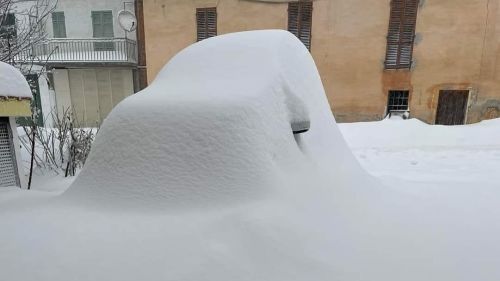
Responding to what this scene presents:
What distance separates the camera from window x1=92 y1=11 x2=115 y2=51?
15.0m

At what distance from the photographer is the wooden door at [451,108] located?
1208cm

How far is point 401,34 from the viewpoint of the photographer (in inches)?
468

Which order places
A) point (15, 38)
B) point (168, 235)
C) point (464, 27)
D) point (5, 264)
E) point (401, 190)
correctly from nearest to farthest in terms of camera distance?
1. point (5, 264)
2. point (168, 235)
3. point (401, 190)
4. point (15, 38)
5. point (464, 27)

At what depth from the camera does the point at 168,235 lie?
5.92 ft

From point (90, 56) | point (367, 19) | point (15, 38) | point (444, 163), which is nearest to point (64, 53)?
point (90, 56)

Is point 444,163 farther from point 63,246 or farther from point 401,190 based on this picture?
point 63,246

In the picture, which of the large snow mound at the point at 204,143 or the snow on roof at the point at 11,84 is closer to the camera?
the large snow mound at the point at 204,143

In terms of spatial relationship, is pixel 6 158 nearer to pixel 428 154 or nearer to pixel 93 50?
pixel 428 154

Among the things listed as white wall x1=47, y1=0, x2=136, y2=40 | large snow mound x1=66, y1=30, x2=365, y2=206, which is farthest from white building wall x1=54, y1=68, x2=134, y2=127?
large snow mound x1=66, y1=30, x2=365, y2=206

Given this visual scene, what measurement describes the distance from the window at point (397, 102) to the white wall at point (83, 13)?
10722mm

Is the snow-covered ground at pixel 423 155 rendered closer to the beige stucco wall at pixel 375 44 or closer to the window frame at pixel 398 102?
the beige stucco wall at pixel 375 44

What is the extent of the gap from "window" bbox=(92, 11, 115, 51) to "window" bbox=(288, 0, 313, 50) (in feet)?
25.4

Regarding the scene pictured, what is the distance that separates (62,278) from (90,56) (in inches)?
599

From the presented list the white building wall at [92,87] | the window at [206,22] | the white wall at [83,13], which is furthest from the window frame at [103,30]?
the window at [206,22]
